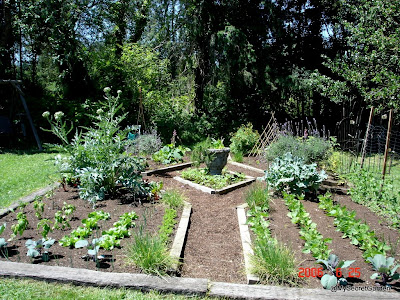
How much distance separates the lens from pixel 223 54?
35.7 ft

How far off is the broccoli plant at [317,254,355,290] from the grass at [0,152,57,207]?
3949mm

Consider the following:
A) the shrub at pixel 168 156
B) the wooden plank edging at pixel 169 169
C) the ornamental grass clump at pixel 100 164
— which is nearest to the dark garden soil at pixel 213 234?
the ornamental grass clump at pixel 100 164

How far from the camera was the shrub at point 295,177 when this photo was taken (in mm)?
4980

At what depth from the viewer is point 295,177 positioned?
5016 millimetres

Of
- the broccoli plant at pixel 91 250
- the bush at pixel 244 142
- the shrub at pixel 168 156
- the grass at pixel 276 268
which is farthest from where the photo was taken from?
the bush at pixel 244 142

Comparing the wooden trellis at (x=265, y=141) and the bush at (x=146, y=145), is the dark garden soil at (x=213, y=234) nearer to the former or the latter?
the bush at (x=146, y=145)

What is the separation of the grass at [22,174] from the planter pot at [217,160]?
2878 millimetres

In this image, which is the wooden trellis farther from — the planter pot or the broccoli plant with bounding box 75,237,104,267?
the broccoli plant with bounding box 75,237,104,267

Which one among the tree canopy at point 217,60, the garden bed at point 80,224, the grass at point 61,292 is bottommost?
the grass at point 61,292

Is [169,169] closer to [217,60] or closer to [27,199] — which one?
[27,199]

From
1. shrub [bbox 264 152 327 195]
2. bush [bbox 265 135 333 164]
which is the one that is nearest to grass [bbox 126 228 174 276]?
shrub [bbox 264 152 327 195]

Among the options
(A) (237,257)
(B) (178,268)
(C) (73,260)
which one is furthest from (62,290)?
(A) (237,257)

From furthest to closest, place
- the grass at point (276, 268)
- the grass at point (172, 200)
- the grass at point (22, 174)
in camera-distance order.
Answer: the grass at point (22, 174), the grass at point (172, 200), the grass at point (276, 268)

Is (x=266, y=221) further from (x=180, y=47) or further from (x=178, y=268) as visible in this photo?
(x=180, y=47)
